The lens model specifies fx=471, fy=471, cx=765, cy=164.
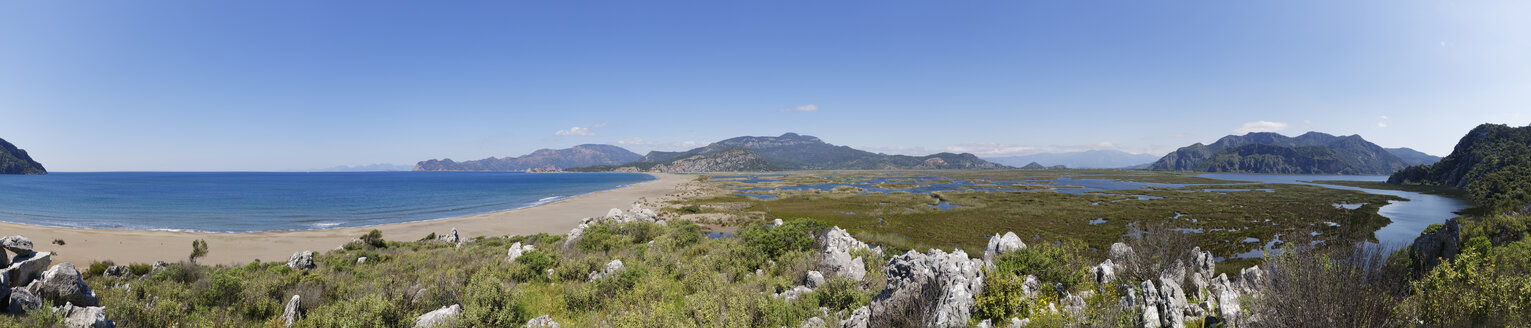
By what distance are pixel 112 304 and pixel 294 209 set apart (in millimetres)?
59633

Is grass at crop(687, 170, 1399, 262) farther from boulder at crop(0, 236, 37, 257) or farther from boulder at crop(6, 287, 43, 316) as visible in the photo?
boulder at crop(0, 236, 37, 257)

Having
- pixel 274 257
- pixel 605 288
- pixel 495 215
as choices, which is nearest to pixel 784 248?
pixel 605 288

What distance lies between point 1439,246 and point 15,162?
1084 ft

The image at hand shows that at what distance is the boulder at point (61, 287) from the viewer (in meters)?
8.18

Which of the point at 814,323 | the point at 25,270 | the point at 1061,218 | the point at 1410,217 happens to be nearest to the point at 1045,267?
the point at 814,323

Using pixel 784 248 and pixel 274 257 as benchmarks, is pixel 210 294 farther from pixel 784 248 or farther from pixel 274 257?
pixel 274 257

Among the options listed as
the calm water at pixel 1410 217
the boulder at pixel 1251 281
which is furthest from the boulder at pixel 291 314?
the calm water at pixel 1410 217

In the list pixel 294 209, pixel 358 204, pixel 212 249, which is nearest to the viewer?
pixel 212 249

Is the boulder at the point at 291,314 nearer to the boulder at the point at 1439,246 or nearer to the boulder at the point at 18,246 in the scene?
the boulder at the point at 18,246

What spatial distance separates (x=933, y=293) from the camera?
8305 millimetres

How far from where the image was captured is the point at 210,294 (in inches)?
396

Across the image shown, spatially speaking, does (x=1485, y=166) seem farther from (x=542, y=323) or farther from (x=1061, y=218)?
(x=542, y=323)

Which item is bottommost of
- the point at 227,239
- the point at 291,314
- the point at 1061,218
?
the point at 1061,218

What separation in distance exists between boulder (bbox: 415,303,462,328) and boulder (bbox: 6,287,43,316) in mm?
5319
